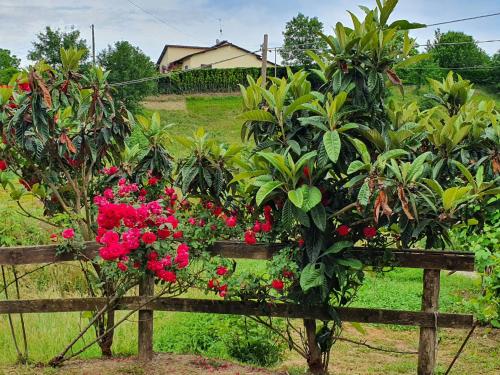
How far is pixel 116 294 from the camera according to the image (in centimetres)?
412

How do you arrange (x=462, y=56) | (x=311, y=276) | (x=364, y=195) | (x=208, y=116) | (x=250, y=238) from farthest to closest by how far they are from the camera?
(x=462, y=56), (x=208, y=116), (x=250, y=238), (x=311, y=276), (x=364, y=195)

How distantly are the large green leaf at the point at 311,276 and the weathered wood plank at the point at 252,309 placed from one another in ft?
1.29

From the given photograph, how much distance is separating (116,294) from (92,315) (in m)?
0.62

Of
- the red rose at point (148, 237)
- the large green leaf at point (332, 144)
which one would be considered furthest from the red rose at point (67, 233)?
→ the large green leaf at point (332, 144)

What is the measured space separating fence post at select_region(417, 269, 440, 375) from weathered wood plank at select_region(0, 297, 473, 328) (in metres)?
0.05

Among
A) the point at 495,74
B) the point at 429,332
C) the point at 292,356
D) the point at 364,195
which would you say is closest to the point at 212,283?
the point at 364,195

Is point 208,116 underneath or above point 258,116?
above

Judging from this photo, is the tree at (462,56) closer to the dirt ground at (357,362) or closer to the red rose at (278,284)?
the dirt ground at (357,362)

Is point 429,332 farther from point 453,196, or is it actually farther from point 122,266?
point 122,266

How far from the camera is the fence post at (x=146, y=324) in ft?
13.7

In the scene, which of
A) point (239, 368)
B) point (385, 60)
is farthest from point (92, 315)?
point (385, 60)

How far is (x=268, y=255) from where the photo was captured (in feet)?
13.0

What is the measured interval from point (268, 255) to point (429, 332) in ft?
3.80

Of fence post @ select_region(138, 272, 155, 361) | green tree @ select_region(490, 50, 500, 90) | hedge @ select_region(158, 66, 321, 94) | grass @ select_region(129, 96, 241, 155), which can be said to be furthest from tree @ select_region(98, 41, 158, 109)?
fence post @ select_region(138, 272, 155, 361)
